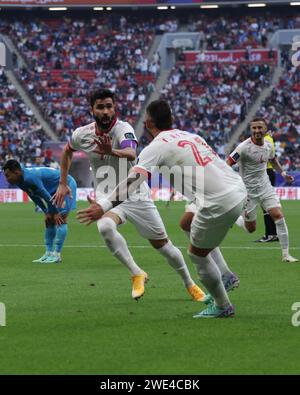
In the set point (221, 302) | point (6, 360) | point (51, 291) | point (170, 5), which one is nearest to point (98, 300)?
point (51, 291)

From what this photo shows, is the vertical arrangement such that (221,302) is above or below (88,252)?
above

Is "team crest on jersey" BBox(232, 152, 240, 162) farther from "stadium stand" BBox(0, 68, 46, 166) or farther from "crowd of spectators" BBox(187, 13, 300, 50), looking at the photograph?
"crowd of spectators" BBox(187, 13, 300, 50)

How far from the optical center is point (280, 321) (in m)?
9.84

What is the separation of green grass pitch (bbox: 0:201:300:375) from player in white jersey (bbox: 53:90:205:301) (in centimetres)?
40

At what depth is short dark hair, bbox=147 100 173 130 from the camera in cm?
973

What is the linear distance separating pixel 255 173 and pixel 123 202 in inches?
279

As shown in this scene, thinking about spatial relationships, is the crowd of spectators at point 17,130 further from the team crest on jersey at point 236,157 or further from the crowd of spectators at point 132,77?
the team crest on jersey at point 236,157

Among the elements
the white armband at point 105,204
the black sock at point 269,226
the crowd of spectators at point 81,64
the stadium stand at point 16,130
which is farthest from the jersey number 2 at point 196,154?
the crowd of spectators at point 81,64

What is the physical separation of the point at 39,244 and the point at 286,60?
39758mm

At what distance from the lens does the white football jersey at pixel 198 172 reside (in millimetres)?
9555

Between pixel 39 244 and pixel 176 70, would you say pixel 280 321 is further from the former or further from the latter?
pixel 176 70

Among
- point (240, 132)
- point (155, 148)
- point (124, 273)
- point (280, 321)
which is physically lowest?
point (240, 132)

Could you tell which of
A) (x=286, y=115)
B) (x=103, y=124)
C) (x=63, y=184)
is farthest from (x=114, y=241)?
(x=286, y=115)

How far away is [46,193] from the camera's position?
17188 mm
